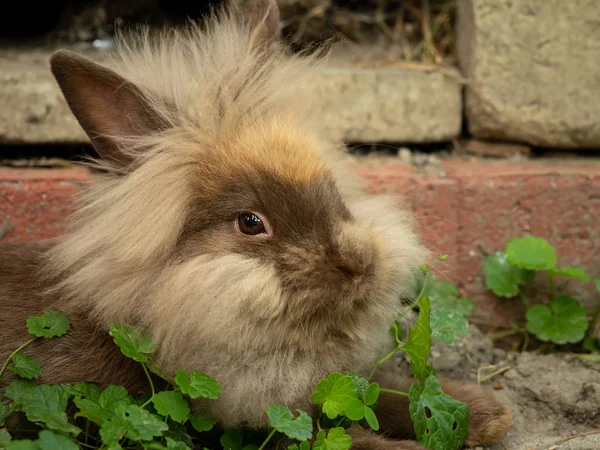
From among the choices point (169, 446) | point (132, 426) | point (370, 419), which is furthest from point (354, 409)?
point (132, 426)

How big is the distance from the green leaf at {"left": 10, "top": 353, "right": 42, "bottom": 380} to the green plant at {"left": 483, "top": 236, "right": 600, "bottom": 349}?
6.83ft

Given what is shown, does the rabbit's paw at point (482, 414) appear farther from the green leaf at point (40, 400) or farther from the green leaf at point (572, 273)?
the green leaf at point (40, 400)

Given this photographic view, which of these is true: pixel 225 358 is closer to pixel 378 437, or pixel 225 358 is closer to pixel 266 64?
pixel 378 437

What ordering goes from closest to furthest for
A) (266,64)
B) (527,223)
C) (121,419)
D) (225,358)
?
(121,419), (225,358), (266,64), (527,223)

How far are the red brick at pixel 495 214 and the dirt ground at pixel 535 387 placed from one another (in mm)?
295

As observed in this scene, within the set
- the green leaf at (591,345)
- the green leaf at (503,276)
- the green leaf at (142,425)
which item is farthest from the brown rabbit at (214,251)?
the green leaf at (591,345)

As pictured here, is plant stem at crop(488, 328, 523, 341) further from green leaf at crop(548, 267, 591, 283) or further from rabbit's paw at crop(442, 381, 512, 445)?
rabbit's paw at crop(442, 381, 512, 445)

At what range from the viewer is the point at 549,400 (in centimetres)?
308

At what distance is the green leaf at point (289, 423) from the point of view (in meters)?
2.26

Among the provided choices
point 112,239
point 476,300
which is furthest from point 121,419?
point 476,300

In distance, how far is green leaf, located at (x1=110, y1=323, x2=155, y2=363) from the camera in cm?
232

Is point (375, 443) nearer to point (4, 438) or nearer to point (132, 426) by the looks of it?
point (132, 426)

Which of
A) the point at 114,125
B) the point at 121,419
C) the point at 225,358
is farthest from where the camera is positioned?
the point at 114,125

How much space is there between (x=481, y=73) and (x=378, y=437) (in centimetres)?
209
